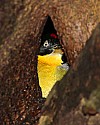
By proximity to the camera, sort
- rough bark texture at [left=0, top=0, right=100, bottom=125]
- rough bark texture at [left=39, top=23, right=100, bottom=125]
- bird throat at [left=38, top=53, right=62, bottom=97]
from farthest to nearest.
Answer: bird throat at [left=38, top=53, right=62, bottom=97], rough bark texture at [left=0, top=0, right=100, bottom=125], rough bark texture at [left=39, top=23, right=100, bottom=125]

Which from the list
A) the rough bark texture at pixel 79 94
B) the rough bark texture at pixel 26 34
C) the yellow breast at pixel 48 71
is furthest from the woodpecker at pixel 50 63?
the rough bark texture at pixel 79 94

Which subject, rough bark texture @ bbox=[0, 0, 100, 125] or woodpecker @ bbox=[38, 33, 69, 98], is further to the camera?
woodpecker @ bbox=[38, 33, 69, 98]

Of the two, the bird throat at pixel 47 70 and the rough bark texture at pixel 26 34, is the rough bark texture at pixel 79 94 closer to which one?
the rough bark texture at pixel 26 34

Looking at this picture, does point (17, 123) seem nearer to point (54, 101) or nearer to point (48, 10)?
point (54, 101)

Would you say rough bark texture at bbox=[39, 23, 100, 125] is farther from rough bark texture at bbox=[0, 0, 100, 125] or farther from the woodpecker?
the woodpecker

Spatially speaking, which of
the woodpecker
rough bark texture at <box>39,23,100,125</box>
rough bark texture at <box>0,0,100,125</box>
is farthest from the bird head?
rough bark texture at <box>39,23,100,125</box>

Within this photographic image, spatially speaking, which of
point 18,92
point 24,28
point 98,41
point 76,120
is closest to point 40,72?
point 18,92

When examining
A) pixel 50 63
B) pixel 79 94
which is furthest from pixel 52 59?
pixel 79 94
